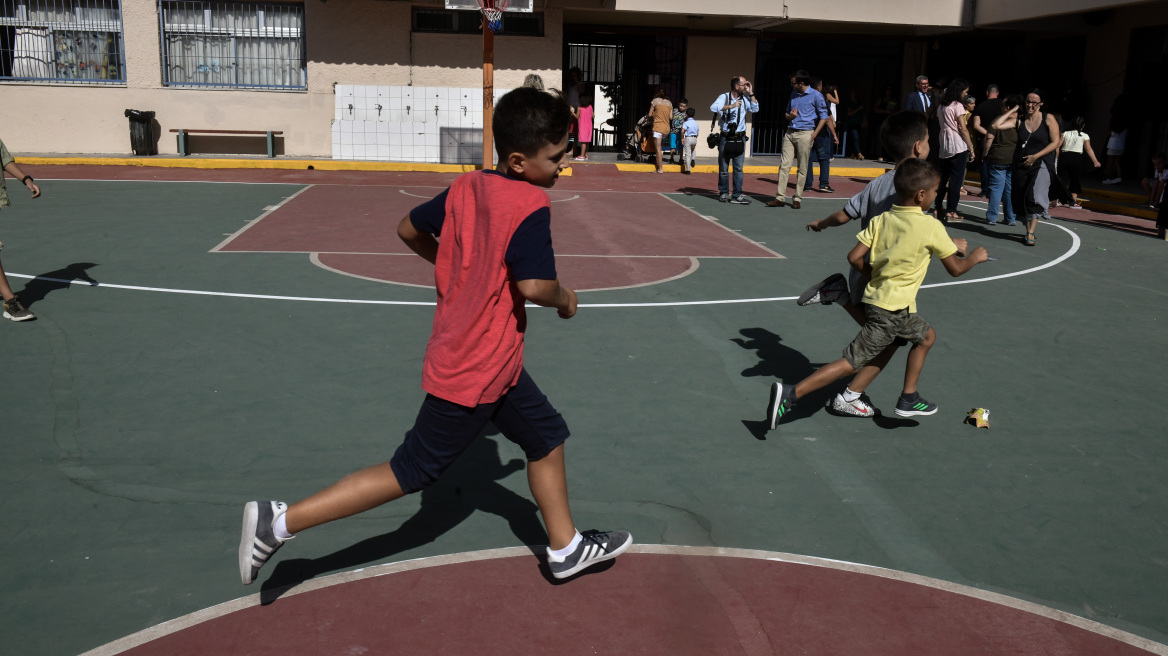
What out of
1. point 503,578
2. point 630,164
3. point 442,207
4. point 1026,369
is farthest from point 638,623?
point 630,164

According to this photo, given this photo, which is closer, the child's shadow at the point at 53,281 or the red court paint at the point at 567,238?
the child's shadow at the point at 53,281

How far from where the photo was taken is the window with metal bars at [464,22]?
21859 millimetres

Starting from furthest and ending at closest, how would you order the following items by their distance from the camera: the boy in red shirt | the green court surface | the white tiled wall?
1. the white tiled wall
2. the green court surface
3. the boy in red shirt

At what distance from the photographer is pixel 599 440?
207 inches

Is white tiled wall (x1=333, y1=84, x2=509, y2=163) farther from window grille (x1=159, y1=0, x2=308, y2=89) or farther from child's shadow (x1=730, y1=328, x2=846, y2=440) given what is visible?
child's shadow (x1=730, y1=328, x2=846, y2=440)

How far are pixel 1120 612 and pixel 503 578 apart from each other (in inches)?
92.3

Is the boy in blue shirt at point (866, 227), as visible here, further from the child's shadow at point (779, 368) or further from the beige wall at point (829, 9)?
the beige wall at point (829, 9)

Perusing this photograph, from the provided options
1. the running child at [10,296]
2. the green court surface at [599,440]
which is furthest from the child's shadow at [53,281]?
the running child at [10,296]

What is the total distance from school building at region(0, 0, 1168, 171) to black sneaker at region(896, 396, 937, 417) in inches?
612

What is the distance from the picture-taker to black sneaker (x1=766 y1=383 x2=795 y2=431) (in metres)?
5.26

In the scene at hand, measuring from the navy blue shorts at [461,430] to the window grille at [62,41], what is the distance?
20537 mm

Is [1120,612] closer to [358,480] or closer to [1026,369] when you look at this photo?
[358,480]

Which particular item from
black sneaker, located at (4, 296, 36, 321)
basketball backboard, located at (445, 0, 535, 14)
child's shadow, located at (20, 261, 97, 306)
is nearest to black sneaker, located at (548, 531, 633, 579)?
black sneaker, located at (4, 296, 36, 321)

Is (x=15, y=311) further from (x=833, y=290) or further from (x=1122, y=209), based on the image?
(x=1122, y=209)
